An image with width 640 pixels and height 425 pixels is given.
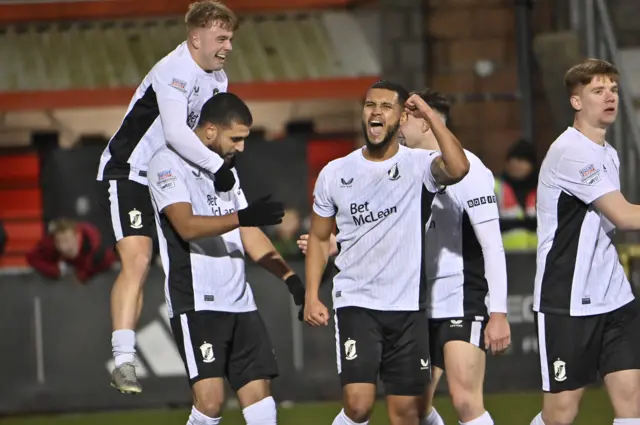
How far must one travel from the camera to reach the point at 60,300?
13.7 meters

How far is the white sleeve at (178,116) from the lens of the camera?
871 centimetres

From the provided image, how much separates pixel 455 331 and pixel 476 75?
10908 millimetres

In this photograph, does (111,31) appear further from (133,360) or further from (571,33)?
(133,360)

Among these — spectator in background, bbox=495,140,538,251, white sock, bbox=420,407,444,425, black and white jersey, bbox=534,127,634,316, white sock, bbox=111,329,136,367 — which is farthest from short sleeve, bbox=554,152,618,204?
spectator in background, bbox=495,140,538,251

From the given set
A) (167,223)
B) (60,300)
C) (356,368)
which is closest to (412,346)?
(356,368)

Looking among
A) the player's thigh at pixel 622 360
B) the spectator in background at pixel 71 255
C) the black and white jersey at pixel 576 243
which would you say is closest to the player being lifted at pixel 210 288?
the black and white jersey at pixel 576 243

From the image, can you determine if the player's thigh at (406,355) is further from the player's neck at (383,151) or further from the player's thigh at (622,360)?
the player's thigh at (622,360)

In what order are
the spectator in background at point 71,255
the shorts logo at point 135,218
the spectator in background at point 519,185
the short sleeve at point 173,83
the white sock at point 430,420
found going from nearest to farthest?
the short sleeve at point 173,83, the shorts logo at point 135,218, the white sock at point 430,420, the spectator in background at point 71,255, the spectator in background at point 519,185

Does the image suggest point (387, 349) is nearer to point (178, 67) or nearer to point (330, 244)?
point (330, 244)

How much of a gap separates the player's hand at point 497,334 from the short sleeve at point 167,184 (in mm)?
1900

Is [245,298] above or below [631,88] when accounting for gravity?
below

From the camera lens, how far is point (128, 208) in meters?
A: 9.38

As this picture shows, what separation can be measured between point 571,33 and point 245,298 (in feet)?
30.5

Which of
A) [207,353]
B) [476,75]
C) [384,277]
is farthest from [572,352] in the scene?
[476,75]
